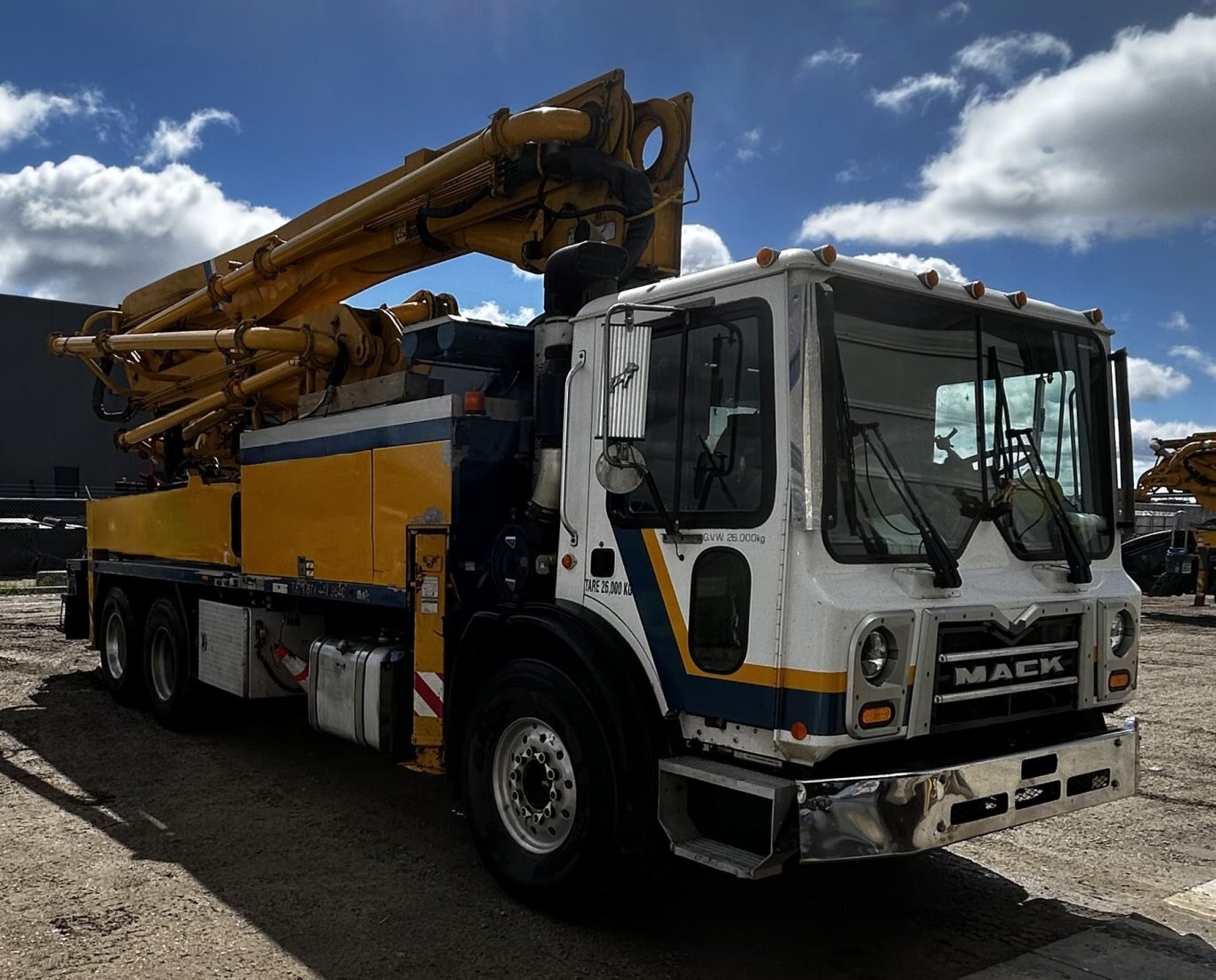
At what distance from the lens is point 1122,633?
16.1 ft

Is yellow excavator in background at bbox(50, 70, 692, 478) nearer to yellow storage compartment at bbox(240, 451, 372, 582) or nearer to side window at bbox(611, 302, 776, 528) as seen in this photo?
yellow storage compartment at bbox(240, 451, 372, 582)

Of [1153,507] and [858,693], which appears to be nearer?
[858,693]

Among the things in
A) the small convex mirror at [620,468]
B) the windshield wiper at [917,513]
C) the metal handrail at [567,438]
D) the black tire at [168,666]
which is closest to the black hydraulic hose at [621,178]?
the metal handrail at [567,438]

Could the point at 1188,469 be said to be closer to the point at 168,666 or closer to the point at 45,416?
the point at 168,666

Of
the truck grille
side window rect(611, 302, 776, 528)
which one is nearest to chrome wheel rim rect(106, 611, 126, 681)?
side window rect(611, 302, 776, 528)

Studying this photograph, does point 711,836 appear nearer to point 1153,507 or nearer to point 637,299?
point 637,299

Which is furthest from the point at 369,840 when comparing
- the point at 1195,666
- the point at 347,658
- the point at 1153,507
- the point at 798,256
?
the point at 1153,507

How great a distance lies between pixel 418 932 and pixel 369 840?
4.34 ft

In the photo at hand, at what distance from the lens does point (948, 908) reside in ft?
16.2

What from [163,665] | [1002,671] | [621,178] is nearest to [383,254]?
[621,178]

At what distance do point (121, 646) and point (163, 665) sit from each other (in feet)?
3.75

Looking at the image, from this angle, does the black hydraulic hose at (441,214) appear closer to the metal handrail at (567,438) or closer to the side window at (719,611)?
the metal handrail at (567,438)

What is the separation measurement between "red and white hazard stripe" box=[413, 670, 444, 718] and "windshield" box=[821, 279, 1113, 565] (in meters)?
2.35

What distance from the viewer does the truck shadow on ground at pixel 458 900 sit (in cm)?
432
